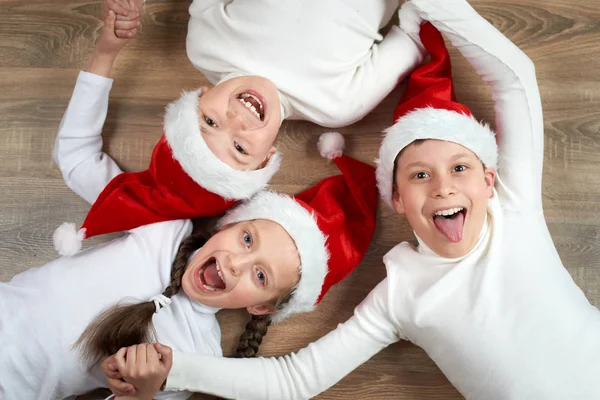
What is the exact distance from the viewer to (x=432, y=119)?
3.80ft

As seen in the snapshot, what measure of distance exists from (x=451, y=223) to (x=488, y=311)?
20 cm

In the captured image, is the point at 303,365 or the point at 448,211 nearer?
the point at 448,211

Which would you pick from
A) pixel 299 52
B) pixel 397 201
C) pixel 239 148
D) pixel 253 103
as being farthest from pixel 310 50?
pixel 397 201

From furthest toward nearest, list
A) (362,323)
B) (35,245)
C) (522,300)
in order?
1. (35,245)
2. (362,323)
3. (522,300)

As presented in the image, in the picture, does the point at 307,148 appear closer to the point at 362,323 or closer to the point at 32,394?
the point at 362,323

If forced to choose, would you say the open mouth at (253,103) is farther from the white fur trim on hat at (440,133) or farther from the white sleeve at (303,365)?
the white sleeve at (303,365)

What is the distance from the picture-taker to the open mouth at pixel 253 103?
122 cm

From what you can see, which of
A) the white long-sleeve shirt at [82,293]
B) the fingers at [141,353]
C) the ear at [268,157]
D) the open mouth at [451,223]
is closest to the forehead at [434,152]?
the open mouth at [451,223]

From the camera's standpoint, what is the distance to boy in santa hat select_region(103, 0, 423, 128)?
1264 mm

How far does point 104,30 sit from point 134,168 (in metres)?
0.34

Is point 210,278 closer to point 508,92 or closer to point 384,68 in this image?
point 384,68

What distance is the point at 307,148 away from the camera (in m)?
1.42

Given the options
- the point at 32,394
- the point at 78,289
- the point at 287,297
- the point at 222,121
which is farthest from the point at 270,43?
the point at 32,394

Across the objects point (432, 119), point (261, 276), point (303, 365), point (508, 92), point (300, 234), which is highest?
point (508, 92)
